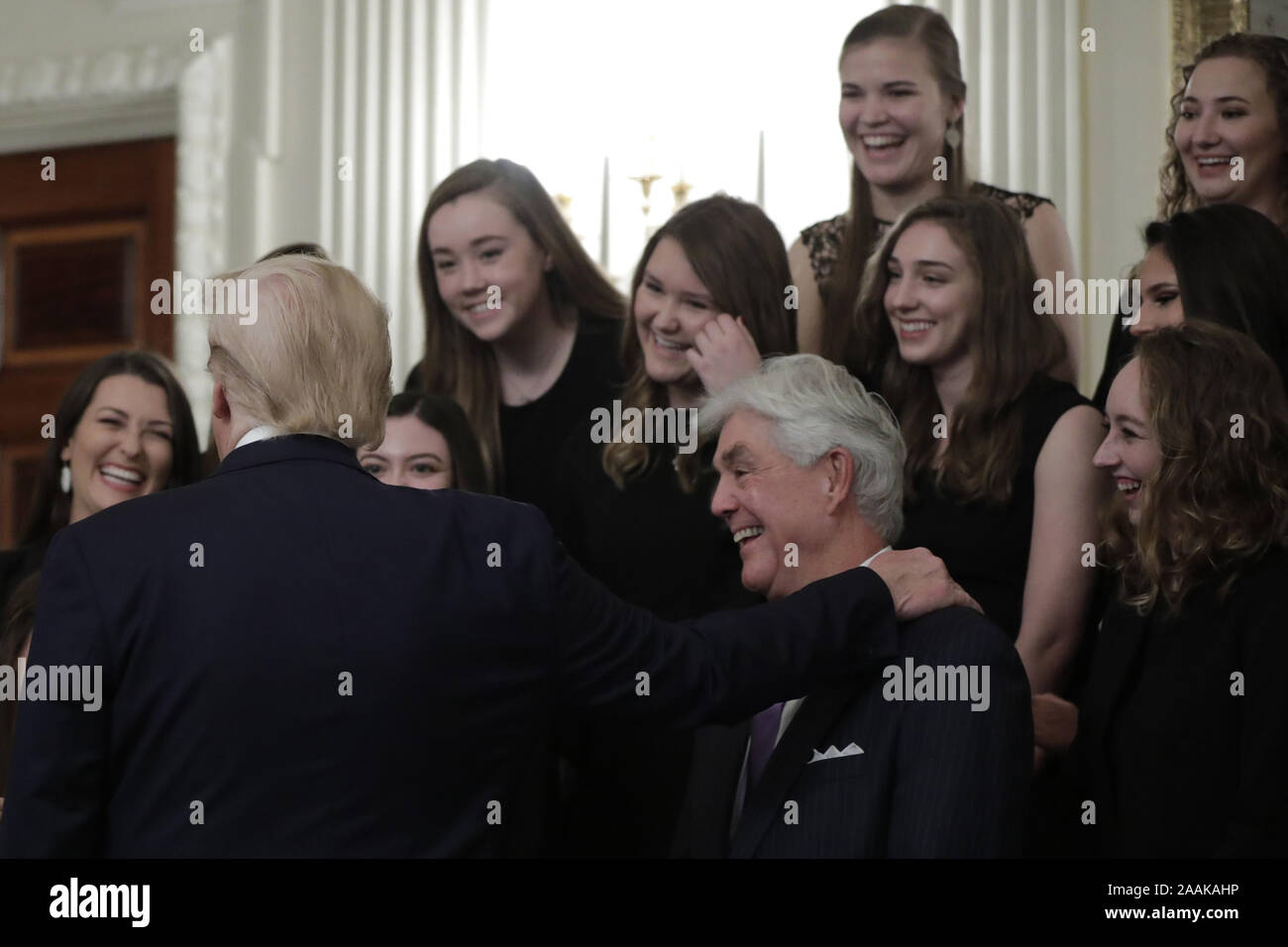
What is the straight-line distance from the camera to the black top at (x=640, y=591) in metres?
2.98

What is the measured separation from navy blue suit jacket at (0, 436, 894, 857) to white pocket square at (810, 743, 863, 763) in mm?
491

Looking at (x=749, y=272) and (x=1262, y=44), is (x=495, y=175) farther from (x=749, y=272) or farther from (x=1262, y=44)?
(x=1262, y=44)

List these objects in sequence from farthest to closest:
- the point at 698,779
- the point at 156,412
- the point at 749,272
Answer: the point at 156,412 < the point at 749,272 < the point at 698,779

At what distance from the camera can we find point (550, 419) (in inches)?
142

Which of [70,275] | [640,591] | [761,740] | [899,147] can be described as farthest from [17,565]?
[70,275]

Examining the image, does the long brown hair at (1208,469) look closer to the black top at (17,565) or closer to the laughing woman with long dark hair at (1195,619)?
the laughing woman with long dark hair at (1195,619)

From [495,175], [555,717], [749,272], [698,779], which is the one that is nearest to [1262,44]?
[749,272]

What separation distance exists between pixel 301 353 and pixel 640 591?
4.42ft

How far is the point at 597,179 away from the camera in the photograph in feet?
17.4

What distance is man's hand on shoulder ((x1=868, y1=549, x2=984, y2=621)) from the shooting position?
7.36 ft

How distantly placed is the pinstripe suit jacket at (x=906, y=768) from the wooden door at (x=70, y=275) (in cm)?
395

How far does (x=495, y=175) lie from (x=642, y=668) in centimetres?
193

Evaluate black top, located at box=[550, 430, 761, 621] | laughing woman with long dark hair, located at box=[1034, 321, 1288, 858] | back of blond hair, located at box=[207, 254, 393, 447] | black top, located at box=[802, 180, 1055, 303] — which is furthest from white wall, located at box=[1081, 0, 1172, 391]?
back of blond hair, located at box=[207, 254, 393, 447]

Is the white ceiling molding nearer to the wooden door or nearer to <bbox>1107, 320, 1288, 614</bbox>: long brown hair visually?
the wooden door
